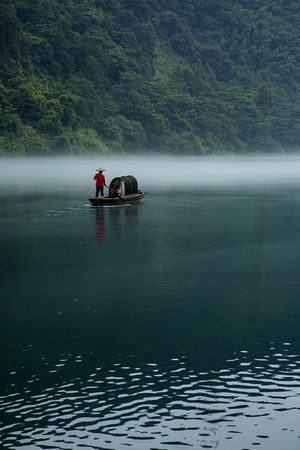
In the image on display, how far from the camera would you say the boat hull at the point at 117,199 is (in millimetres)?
46628

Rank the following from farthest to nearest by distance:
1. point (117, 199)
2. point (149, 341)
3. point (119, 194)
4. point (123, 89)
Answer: point (123, 89), point (119, 194), point (117, 199), point (149, 341)

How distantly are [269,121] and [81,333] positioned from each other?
16210 centimetres

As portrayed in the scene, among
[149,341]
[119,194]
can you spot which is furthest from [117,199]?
[149,341]

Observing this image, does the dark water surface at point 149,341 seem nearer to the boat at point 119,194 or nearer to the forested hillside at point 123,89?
the boat at point 119,194

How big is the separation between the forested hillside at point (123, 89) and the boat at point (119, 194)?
56804 mm

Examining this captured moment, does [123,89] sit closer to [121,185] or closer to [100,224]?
[121,185]

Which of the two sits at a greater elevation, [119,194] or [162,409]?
[119,194]

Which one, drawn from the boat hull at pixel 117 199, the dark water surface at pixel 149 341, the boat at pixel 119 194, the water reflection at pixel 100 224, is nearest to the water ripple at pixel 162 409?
the dark water surface at pixel 149 341

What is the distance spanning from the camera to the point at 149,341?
16812mm

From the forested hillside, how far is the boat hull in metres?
57.2

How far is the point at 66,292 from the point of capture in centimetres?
2205

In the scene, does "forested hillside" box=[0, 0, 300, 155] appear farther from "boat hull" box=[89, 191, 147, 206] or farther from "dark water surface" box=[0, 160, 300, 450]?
"dark water surface" box=[0, 160, 300, 450]

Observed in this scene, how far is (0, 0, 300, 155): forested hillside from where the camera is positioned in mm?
112125

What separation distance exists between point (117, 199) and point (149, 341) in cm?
3199
